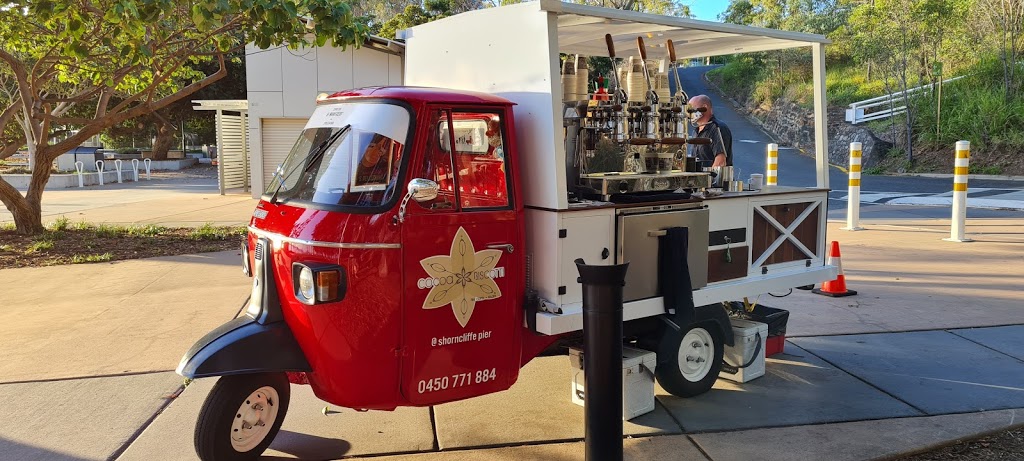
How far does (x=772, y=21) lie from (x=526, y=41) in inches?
1500

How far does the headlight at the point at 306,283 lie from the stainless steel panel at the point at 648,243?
1846 millimetres

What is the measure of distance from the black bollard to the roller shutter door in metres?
18.4

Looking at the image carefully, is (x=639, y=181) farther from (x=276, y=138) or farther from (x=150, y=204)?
(x=276, y=138)

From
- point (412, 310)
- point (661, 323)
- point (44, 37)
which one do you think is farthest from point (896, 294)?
point (44, 37)

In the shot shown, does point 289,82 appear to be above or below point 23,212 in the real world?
above

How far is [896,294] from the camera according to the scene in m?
8.18

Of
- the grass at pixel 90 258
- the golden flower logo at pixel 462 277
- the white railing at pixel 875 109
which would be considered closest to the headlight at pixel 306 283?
the golden flower logo at pixel 462 277

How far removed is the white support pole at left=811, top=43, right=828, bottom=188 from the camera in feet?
19.1

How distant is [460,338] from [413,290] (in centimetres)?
42

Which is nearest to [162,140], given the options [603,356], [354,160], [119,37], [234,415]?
[119,37]

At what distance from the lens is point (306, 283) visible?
3.86m

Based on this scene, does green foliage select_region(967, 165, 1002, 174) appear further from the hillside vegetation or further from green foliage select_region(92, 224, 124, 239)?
green foliage select_region(92, 224, 124, 239)

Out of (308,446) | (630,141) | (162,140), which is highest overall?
(162,140)

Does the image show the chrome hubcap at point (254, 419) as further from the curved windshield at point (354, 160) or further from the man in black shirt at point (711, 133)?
the man in black shirt at point (711, 133)
